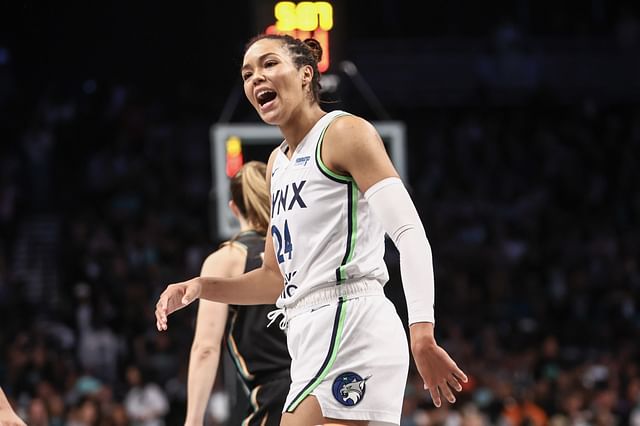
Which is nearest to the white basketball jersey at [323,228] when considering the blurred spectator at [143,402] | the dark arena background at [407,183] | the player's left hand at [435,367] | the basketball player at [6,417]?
the player's left hand at [435,367]

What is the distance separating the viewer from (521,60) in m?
19.3

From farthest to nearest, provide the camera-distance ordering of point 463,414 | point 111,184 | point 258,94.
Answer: point 111,184 < point 463,414 < point 258,94

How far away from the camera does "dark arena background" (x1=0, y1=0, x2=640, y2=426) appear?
12.7m

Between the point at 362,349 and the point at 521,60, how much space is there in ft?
54.1

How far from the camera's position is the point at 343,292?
347 cm

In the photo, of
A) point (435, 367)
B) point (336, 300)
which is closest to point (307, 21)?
point (336, 300)

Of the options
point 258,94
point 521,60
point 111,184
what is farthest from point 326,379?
point 521,60

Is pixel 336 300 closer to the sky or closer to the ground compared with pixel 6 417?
closer to the sky

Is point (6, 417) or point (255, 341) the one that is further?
point (255, 341)

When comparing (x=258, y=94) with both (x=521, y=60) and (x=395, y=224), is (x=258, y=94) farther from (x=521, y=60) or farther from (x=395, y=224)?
(x=521, y=60)

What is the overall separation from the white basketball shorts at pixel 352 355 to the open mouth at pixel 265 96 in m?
0.64

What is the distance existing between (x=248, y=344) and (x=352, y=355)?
1.38m

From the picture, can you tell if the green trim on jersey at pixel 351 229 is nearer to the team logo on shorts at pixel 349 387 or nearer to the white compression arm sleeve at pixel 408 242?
the white compression arm sleeve at pixel 408 242

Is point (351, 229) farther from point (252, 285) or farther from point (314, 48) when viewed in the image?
point (314, 48)
